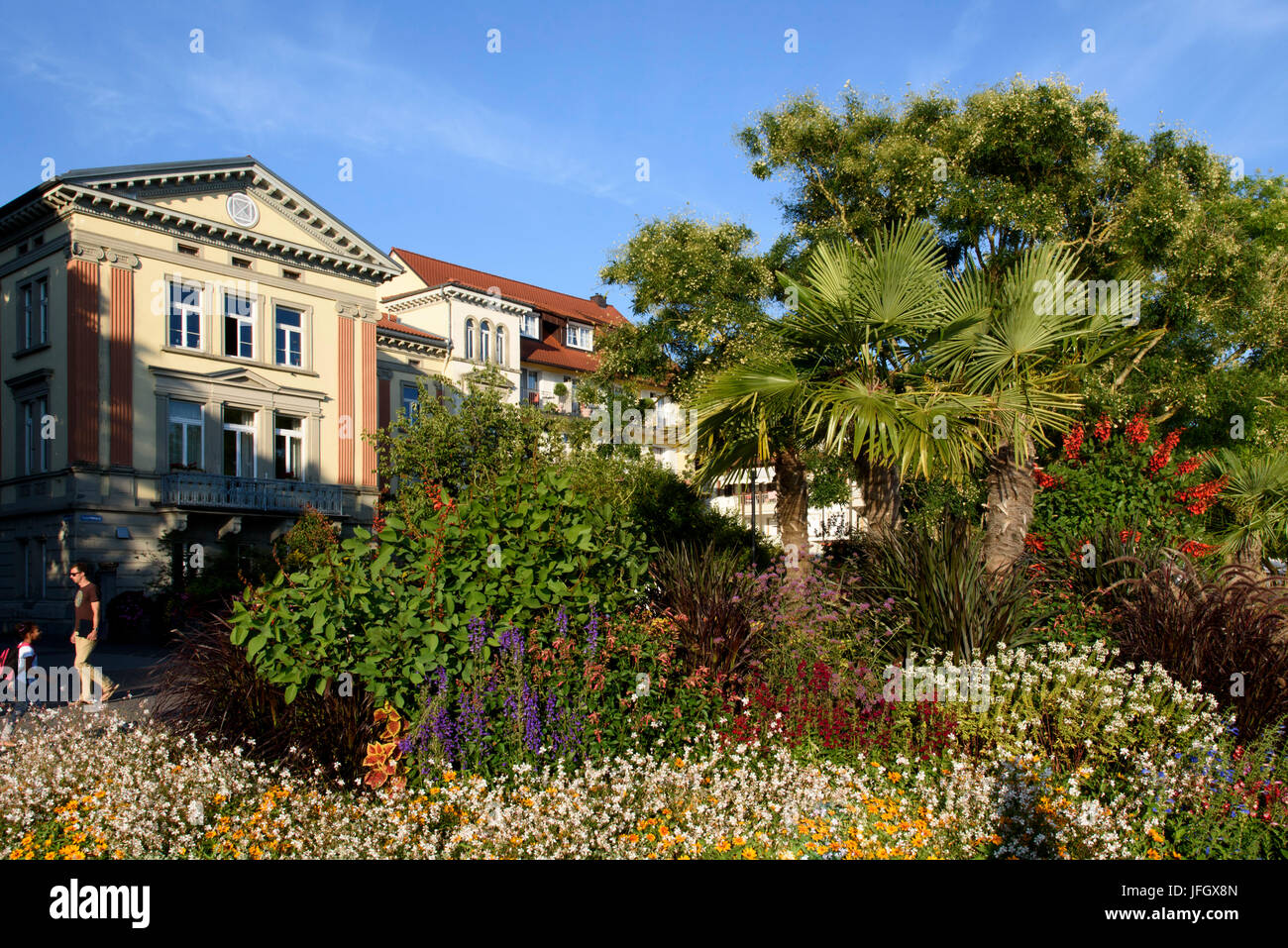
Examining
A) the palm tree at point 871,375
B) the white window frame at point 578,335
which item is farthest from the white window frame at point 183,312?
the white window frame at point 578,335

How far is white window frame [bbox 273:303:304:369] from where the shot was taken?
29.0 meters

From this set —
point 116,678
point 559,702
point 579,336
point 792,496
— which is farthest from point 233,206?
point 559,702

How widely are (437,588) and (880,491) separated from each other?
5354mm

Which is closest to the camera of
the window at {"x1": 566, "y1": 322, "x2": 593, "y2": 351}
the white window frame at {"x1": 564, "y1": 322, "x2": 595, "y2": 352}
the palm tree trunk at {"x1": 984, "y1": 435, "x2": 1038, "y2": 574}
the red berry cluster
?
the palm tree trunk at {"x1": 984, "y1": 435, "x2": 1038, "y2": 574}

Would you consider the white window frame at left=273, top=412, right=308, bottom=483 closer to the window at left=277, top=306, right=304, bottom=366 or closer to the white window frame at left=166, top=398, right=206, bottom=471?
the window at left=277, top=306, right=304, bottom=366

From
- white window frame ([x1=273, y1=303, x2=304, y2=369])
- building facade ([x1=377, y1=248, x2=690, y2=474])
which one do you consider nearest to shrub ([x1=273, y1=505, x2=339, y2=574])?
white window frame ([x1=273, y1=303, x2=304, y2=369])

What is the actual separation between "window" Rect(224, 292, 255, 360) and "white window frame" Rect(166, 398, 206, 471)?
→ 2.12 meters

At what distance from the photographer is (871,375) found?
9016mm

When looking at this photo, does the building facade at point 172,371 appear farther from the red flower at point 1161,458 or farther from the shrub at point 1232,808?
the shrub at point 1232,808

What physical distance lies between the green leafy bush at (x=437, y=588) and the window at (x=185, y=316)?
23646 mm

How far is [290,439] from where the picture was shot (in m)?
29.3

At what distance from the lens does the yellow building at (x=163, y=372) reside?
24.0 m
